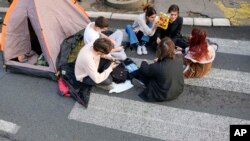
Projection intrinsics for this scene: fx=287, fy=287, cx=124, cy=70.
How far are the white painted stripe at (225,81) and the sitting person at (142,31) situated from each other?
1.36 meters

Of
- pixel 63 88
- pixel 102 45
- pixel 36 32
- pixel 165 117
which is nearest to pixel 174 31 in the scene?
pixel 102 45

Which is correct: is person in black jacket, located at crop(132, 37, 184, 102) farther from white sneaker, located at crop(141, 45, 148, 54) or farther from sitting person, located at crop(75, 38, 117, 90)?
white sneaker, located at crop(141, 45, 148, 54)

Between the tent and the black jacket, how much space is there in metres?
1.87

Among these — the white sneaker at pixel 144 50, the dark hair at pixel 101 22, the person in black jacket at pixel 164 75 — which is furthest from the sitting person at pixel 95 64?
the white sneaker at pixel 144 50

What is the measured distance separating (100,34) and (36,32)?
4.08 ft

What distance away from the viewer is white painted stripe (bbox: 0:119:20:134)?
4750 mm

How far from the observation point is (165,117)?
15.6 ft

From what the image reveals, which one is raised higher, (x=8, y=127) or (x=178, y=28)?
(x=178, y=28)

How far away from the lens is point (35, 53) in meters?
6.26

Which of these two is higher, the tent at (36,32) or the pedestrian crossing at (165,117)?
the tent at (36,32)

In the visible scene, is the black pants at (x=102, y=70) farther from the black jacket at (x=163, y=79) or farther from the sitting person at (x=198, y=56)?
the sitting person at (x=198, y=56)

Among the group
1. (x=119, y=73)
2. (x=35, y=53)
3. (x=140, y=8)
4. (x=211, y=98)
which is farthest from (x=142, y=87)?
(x=140, y=8)

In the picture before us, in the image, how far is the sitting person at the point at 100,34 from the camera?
541 centimetres

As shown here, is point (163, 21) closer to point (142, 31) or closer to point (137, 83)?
point (142, 31)
